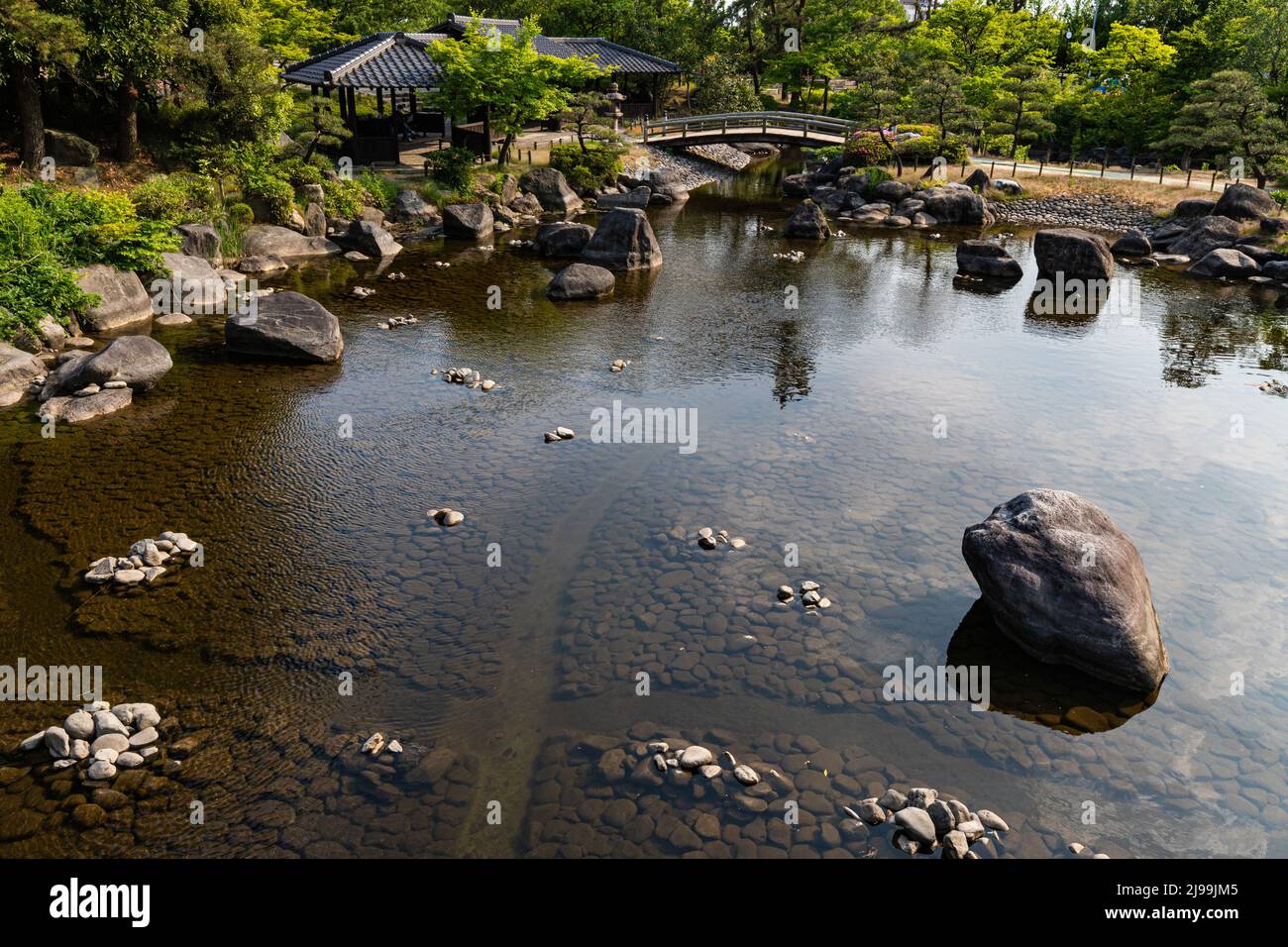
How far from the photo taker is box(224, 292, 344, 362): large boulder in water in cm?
2133

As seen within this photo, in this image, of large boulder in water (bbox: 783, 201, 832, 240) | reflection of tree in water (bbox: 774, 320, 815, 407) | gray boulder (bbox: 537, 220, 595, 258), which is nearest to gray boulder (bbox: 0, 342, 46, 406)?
reflection of tree in water (bbox: 774, 320, 815, 407)

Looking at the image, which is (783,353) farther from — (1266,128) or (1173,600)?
(1266,128)

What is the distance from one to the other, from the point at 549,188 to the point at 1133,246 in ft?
95.0

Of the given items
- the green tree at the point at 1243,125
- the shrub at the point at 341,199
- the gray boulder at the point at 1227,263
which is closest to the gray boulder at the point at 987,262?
the gray boulder at the point at 1227,263

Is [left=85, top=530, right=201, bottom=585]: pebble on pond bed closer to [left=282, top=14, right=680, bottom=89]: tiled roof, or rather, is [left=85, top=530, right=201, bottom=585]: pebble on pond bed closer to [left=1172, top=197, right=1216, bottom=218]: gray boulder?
[left=282, top=14, right=680, bottom=89]: tiled roof

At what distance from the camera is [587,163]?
48.4 m

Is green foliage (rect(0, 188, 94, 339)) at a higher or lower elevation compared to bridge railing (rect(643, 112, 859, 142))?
lower

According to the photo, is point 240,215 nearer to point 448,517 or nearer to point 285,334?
point 285,334

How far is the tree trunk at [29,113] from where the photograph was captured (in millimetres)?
27109

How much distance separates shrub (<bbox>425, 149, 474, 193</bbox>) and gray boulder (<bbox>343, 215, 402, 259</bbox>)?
26.4ft

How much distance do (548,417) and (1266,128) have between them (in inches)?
1686

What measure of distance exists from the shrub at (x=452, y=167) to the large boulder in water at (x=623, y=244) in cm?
1086

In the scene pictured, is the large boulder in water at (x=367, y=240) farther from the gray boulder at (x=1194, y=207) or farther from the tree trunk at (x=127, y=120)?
the gray boulder at (x=1194, y=207)
